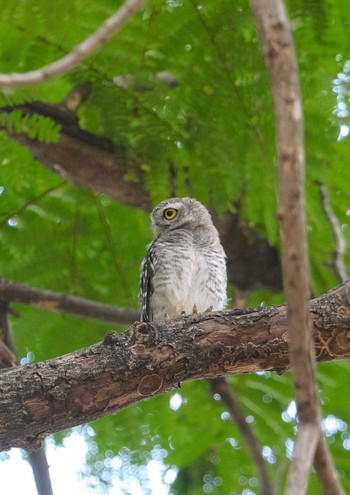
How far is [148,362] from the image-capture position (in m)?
3.45

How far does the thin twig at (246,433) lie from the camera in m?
4.63

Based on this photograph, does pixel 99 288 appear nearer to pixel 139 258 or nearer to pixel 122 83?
pixel 139 258

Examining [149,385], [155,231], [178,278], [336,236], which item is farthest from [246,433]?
[149,385]

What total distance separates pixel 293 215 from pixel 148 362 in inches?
72.4

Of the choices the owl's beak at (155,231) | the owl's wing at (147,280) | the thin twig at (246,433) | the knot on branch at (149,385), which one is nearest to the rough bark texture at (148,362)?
the knot on branch at (149,385)

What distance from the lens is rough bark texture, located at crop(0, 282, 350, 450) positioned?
3350mm

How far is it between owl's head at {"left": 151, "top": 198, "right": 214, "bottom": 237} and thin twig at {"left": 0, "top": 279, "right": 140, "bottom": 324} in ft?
2.77

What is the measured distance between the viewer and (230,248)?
19.9ft

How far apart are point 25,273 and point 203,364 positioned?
2359mm

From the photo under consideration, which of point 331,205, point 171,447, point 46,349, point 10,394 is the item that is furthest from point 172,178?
point 10,394

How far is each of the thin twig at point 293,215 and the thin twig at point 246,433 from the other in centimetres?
291

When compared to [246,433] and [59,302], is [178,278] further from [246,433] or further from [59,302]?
[246,433]

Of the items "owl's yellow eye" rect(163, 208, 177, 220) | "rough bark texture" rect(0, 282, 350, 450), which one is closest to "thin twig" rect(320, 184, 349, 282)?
"owl's yellow eye" rect(163, 208, 177, 220)

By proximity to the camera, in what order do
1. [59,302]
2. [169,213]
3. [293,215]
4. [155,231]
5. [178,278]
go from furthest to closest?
1. [155,231]
2. [169,213]
3. [178,278]
4. [59,302]
5. [293,215]
